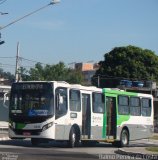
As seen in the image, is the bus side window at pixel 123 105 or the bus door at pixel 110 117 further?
the bus side window at pixel 123 105

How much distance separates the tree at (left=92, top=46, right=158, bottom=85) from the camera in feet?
260

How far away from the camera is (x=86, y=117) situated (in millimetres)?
27328

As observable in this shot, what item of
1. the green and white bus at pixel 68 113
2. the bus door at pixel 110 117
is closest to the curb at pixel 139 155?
the green and white bus at pixel 68 113

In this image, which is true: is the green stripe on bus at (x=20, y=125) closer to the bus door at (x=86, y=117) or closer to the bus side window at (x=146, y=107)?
the bus door at (x=86, y=117)

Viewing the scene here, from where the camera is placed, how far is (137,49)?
3228 inches

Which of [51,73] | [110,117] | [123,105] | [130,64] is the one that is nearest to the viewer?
[110,117]

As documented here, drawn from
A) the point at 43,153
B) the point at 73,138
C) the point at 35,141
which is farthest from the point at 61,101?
the point at 43,153

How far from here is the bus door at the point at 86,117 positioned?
1068 inches

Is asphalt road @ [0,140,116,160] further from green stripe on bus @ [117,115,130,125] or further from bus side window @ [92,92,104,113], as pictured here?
green stripe on bus @ [117,115,130,125]

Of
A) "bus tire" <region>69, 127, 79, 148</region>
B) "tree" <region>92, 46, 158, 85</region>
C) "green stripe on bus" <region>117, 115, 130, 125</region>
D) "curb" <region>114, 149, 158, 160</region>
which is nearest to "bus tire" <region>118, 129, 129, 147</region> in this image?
"green stripe on bus" <region>117, 115, 130, 125</region>

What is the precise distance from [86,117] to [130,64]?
53027 mm

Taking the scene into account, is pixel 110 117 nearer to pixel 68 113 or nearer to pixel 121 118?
pixel 121 118

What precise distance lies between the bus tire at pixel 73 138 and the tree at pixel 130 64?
2063 inches

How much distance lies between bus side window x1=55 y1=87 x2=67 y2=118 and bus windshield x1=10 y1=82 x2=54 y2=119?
0.32 metres
